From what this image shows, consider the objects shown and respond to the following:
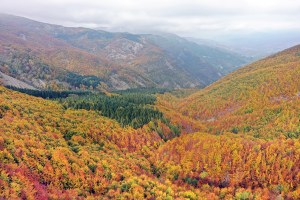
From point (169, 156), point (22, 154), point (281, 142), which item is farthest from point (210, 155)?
point (22, 154)

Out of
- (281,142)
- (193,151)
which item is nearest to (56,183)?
(193,151)

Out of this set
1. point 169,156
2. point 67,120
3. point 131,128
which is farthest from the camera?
point 131,128

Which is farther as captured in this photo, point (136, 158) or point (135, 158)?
point (136, 158)

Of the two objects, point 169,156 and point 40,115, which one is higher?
point 40,115

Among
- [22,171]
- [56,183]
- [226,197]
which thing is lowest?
[226,197]

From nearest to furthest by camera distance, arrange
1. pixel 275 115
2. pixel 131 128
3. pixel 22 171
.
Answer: pixel 22 171 < pixel 131 128 < pixel 275 115

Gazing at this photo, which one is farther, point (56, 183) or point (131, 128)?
point (131, 128)

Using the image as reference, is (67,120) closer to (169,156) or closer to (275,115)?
(169,156)

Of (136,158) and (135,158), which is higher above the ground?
(135,158)

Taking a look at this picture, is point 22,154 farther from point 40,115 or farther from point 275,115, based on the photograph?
point 275,115
